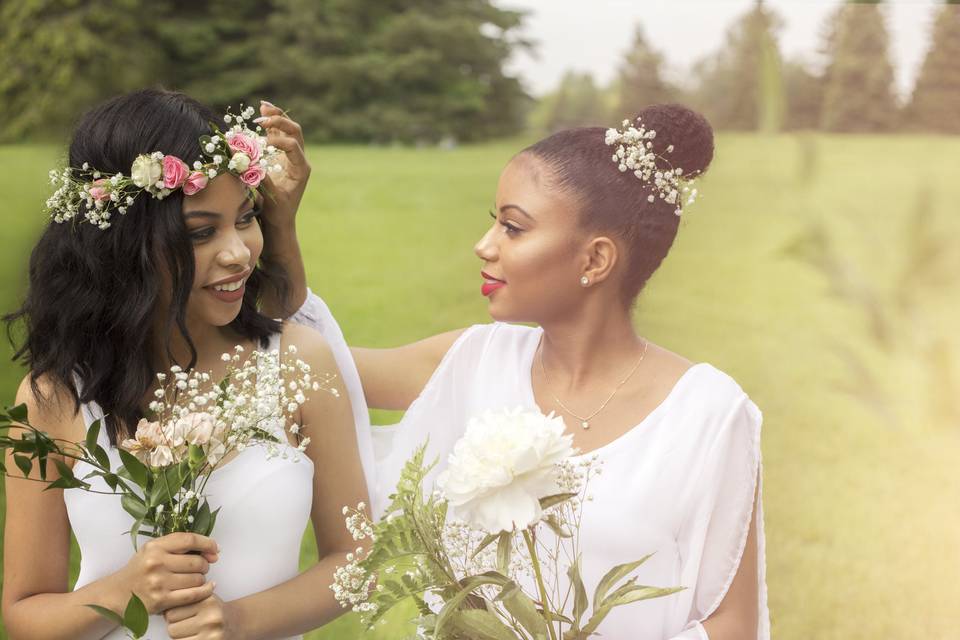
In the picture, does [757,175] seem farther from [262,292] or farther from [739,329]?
[262,292]

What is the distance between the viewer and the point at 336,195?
11.7 metres

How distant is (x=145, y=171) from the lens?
1.96 m

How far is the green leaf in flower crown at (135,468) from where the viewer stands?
69.7 inches

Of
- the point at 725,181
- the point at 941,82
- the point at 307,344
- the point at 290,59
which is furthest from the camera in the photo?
the point at 290,59

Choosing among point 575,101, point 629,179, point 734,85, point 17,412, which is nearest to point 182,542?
point 17,412

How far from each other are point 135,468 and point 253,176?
2.06 ft

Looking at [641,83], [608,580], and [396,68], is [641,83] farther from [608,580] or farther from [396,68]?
[608,580]

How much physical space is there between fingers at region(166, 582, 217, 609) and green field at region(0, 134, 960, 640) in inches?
63.3

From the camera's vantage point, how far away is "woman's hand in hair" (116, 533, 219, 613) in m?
1.85

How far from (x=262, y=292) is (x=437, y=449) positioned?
1.75ft

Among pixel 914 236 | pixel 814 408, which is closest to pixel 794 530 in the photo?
pixel 814 408

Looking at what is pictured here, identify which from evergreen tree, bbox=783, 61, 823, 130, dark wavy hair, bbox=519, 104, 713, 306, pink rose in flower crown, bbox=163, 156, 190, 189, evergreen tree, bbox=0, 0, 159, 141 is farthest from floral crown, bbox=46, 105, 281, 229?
evergreen tree, bbox=0, 0, 159, 141

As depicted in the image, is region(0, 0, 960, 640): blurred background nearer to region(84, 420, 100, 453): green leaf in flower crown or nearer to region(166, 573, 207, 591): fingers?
region(84, 420, 100, 453): green leaf in flower crown

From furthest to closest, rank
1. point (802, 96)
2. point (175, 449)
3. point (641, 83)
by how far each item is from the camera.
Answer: point (802, 96) → point (641, 83) → point (175, 449)
